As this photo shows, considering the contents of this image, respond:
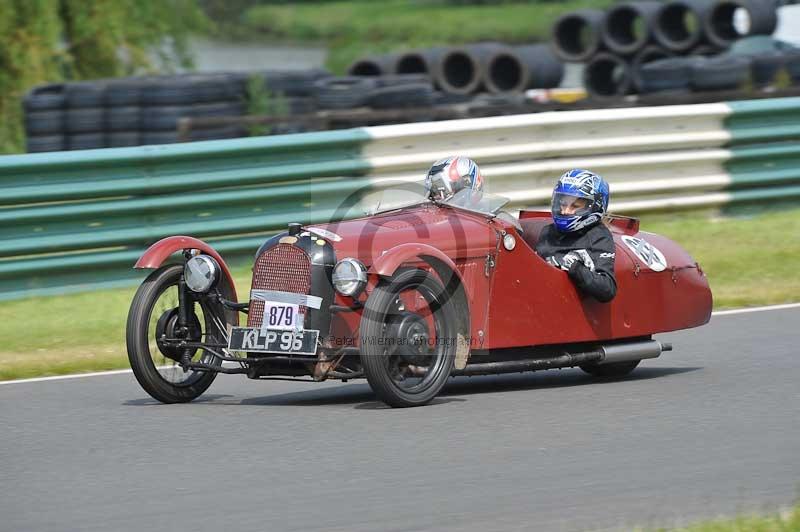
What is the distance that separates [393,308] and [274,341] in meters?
0.60

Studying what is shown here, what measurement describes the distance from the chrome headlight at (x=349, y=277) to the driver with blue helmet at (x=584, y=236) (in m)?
1.37

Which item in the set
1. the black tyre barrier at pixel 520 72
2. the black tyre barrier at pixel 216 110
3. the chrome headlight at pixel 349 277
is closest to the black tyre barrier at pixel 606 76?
the black tyre barrier at pixel 520 72

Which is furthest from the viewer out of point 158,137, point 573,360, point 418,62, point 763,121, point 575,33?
point 575,33

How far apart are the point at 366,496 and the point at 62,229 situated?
5981mm

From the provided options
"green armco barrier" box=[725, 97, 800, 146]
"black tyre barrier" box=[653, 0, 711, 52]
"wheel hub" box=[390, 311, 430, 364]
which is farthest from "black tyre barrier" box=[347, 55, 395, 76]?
"wheel hub" box=[390, 311, 430, 364]

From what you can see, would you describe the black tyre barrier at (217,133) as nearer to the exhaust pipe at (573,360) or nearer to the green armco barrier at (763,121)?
the green armco barrier at (763,121)

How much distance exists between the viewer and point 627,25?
94.3 ft

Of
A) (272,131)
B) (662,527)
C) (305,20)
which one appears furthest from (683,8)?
(305,20)

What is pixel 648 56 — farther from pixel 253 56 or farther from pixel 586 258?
pixel 253 56

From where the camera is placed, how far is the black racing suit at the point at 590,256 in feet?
24.2

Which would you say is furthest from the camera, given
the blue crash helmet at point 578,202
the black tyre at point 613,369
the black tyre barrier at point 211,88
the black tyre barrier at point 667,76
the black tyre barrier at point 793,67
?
the black tyre barrier at point 793,67

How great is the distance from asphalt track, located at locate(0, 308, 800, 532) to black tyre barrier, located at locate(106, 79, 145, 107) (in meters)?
9.37

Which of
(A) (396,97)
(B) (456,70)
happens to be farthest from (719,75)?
(B) (456,70)

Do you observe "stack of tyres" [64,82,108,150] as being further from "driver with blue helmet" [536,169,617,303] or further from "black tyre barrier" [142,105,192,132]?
"driver with blue helmet" [536,169,617,303]
